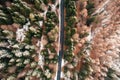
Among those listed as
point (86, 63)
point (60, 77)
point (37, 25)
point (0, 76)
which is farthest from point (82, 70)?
point (0, 76)

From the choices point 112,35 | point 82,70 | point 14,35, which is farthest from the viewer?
point 112,35

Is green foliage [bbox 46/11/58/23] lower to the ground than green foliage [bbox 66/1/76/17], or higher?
lower

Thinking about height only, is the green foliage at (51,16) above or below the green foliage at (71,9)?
below

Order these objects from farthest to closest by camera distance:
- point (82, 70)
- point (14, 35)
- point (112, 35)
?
point (112, 35)
point (82, 70)
point (14, 35)

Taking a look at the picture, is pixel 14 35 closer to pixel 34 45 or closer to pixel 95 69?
pixel 34 45

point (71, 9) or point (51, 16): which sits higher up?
point (71, 9)

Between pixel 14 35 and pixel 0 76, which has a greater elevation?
pixel 14 35

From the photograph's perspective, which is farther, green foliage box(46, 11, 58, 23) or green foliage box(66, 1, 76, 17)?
green foliage box(66, 1, 76, 17)

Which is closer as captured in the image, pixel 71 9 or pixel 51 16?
pixel 51 16

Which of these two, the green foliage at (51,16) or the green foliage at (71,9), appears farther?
the green foliage at (71,9)

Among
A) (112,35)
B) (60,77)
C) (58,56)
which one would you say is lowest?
(60,77)

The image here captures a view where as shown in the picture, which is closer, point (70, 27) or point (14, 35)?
point (14, 35)
